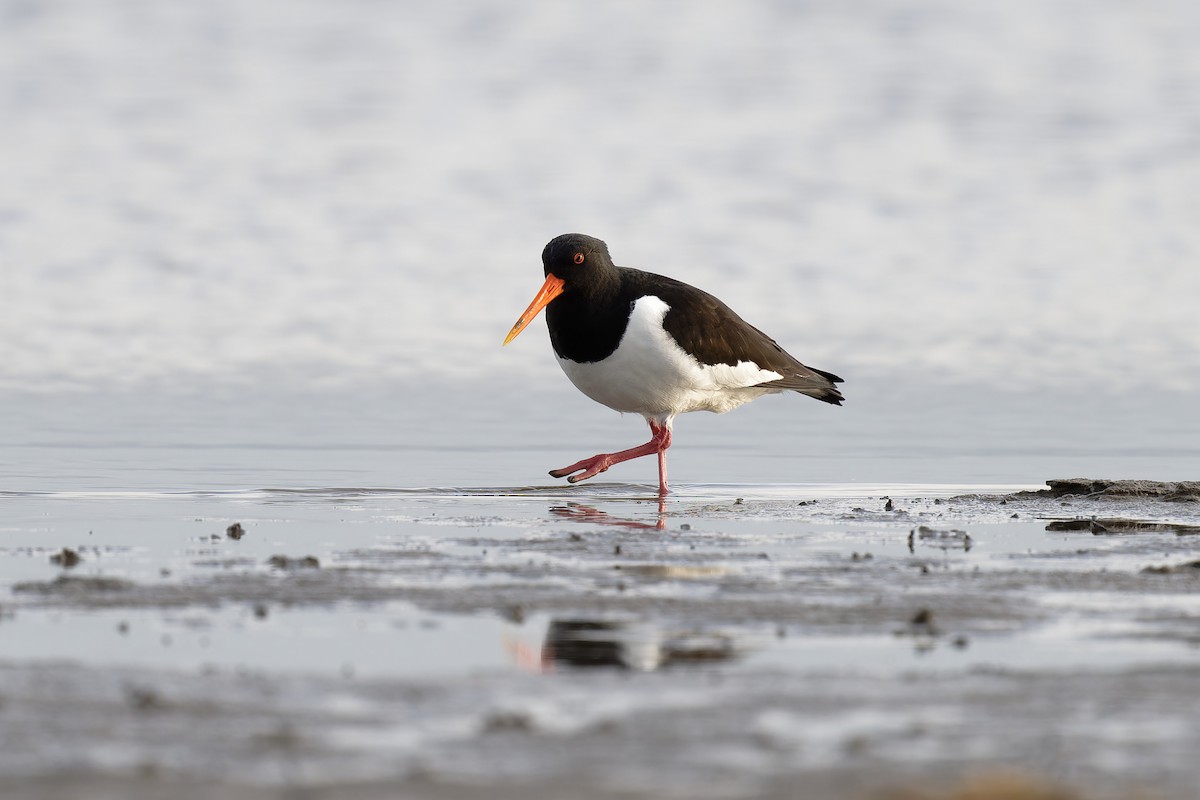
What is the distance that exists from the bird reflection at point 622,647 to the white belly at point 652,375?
509 centimetres

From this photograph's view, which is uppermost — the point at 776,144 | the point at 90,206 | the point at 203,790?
the point at 776,144

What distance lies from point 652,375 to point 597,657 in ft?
19.0

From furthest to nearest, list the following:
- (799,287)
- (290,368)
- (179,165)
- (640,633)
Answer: (179,165) < (799,287) < (290,368) < (640,633)

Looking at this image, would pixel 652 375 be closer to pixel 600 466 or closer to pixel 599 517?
pixel 600 466

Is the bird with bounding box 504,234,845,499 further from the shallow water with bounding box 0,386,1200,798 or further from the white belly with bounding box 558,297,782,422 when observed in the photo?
the shallow water with bounding box 0,386,1200,798

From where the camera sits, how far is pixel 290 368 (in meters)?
16.4

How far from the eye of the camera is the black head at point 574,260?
1091 centimetres

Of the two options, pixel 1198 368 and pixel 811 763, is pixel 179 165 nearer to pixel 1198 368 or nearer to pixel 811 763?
pixel 1198 368

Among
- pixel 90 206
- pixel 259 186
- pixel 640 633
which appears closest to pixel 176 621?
pixel 640 633

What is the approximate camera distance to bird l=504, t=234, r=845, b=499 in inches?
425

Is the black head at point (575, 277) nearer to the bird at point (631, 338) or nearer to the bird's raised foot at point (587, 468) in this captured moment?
the bird at point (631, 338)

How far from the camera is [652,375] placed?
35.9 feet

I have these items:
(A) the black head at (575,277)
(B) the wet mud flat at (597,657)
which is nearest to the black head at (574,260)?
(A) the black head at (575,277)

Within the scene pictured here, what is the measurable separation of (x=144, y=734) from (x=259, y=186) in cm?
2404
